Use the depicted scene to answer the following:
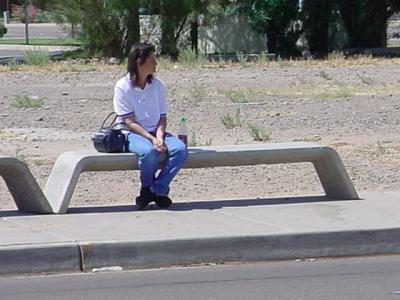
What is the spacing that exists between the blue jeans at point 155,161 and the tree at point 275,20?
2777 cm

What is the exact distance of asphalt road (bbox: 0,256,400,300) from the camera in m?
8.40

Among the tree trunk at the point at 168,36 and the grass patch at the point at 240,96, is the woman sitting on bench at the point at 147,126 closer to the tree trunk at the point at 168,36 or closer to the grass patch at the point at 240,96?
the grass patch at the point at 240,96

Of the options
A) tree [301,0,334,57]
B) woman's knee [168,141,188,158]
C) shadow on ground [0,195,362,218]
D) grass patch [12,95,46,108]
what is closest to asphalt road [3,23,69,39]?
tree [301,0,334,57]

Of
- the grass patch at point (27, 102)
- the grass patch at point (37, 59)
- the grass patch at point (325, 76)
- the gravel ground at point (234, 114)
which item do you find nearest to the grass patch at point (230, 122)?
the gravel ground at point (234, 114)

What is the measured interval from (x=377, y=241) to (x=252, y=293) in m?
1.90

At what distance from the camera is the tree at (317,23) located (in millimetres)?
39250

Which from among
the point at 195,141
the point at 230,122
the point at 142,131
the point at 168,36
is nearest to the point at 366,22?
the point at 168,36

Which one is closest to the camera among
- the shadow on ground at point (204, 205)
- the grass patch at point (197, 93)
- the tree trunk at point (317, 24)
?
the shadow on ground at point (204, 205)

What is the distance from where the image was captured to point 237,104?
71.8 ft

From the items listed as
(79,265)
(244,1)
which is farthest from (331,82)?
(79,265)

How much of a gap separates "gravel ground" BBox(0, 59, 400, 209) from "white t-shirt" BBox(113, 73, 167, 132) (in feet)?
4.71

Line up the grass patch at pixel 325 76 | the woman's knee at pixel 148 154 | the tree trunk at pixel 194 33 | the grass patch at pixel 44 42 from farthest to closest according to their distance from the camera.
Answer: the grass patch at pixel 44 42
the tree trunk at pixel 194 33
the grass patch at pixel 325 76
the woman's knee at pixel 148 154

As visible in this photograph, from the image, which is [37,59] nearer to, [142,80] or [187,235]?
[142,80]

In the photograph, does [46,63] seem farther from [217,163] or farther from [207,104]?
[217,163]
